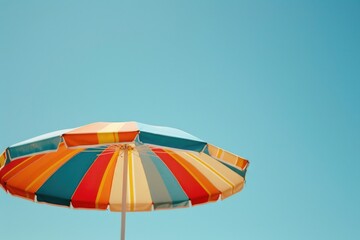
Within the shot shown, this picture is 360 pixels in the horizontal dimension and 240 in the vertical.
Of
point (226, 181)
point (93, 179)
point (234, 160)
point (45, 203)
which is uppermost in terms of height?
point (234, 160)

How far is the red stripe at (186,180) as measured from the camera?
5.86 meters

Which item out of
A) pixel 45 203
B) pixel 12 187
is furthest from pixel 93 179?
Result: pixel 12 187

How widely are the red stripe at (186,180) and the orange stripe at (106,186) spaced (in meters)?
0.72

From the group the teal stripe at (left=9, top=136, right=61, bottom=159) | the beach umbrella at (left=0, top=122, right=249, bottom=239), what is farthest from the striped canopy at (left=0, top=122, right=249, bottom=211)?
the teal stripe at (left=9, top=136, right=61, bottom=159)

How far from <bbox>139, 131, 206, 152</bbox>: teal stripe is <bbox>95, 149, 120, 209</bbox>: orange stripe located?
2286mm

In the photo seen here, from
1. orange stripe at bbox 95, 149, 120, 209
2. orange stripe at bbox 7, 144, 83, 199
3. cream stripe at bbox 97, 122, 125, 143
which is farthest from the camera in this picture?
orange stripe at bbox 95, 149, 120, 209

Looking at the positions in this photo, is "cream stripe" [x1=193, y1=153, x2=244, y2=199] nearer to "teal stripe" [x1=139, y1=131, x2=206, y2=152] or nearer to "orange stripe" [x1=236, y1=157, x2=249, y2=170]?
"orange stripe" [x1=236, y1=157, x2=249, y2=170]

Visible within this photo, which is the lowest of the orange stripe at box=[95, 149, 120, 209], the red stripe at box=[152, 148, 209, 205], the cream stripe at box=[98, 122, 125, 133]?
the orange stripe at box=[95, 149, 120, 209]

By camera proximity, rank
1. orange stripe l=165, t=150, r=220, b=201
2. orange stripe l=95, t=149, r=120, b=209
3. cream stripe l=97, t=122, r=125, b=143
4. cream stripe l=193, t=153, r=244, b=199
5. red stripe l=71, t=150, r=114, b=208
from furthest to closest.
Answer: orange stripe l=95, t=149, r=120, b=209 < red stripe l=71, t=150, r=114, b=208 < orange stripe l=165, t=150, r=220, b=201 < cream stripe l=193, t=153, r=244, b=199 < cream stripe l=97, t=122, r=125, b=143

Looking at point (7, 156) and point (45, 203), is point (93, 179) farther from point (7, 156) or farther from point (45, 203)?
point (7, 156)

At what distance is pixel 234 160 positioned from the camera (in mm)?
4410

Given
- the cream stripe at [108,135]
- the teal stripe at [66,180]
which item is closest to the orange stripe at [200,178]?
the teal stripe at [66,180]

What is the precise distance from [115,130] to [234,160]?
1253 mm

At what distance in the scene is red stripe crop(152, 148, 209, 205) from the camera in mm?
5859
